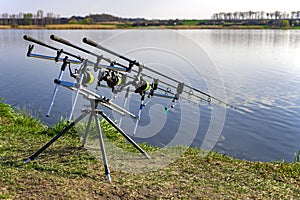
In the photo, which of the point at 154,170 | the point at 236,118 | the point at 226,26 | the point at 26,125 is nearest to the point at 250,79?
the point at 236,118

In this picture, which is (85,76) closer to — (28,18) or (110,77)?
(110,77)

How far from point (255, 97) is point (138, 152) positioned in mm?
10427

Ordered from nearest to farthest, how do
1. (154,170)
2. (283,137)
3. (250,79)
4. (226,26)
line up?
(154,170) → (283,137) → (250,79) → (226,26)

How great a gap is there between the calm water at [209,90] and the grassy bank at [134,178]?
67.8 inches

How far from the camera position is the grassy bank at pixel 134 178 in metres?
4.34

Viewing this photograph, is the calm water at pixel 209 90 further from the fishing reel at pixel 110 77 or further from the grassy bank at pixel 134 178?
the grassy bank at pixel 134 178

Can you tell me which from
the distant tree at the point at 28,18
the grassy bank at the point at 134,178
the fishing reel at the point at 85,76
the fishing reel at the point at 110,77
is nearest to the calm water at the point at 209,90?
the fishing reel at the point at 110,77

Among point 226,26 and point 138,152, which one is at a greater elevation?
point 226,26

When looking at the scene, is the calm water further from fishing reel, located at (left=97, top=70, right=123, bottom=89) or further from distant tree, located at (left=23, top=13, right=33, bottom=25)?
distant tree, located at (left=23, top=13, right=33, bottom=25)

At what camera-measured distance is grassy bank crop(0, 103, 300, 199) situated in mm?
4336

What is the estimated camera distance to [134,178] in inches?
192

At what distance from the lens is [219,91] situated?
599 inches

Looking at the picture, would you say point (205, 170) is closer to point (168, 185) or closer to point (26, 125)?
point (168, 185)

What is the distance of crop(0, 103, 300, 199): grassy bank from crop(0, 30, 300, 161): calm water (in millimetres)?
1722
